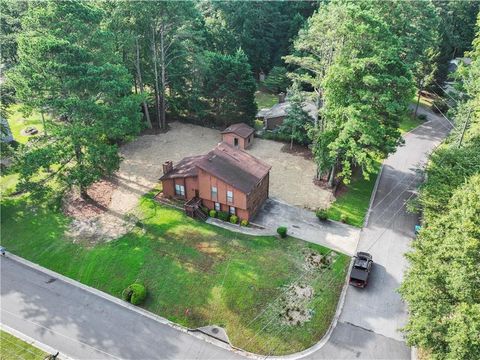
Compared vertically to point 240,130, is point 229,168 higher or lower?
higher

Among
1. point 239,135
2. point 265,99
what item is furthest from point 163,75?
point 265,99

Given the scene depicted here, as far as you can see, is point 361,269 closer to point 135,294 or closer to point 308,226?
point 308,226

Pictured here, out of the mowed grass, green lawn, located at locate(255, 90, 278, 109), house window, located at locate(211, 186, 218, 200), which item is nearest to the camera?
the mowed grass

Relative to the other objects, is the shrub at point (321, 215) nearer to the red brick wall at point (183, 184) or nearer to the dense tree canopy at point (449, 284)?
the red brick wall at point (183, 184)

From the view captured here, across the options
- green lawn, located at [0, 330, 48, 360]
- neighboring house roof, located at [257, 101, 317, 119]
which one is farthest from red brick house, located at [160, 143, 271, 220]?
green lawn, located at [0, 330, 48, 360]

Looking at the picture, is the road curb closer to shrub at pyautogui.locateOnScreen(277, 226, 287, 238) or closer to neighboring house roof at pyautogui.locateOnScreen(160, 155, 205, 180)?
neighboring house roof at pyautogui.locateOnScreen(160, 155, 205, 180)

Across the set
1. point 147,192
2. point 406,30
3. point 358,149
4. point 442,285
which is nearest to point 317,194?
point 358,149
